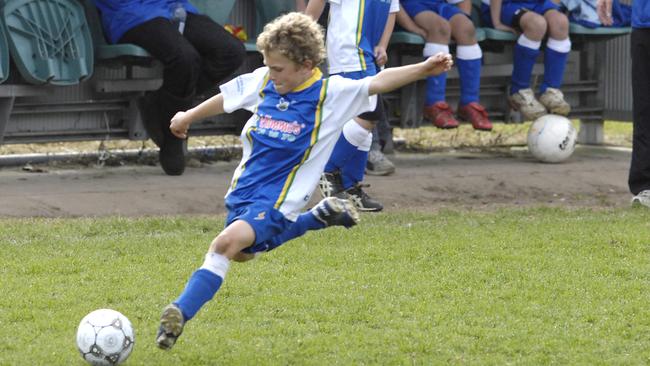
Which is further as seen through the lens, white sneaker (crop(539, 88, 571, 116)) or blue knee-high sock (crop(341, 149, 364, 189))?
white sneaker (crop(539, 88, 571, 116))

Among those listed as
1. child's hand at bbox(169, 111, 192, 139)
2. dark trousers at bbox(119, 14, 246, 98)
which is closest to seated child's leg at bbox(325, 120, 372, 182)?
dark trousers at bbox(119, 14, 246, 98)

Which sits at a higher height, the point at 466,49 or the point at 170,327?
the point at 170,327

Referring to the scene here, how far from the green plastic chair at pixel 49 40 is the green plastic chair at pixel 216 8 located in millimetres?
1139

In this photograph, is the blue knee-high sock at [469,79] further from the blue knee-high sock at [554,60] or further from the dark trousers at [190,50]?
the dark trousers at [190,50]

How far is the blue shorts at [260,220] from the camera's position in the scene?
18.3 ft

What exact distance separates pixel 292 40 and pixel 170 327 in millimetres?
1385

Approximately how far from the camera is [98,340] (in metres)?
5.07

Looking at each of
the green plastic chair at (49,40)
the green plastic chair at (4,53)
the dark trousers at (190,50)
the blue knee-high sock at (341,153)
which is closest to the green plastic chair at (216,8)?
the dark trousers at (190,50)

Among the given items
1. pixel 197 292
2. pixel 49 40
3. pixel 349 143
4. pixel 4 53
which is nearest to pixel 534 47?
pixel 349 143

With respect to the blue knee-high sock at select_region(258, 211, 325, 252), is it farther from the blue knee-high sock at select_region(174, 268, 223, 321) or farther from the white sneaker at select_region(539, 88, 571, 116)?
the white sneaker at select_region(539, 88, 571, 116)

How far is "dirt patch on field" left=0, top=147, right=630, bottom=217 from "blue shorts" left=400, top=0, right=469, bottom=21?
4.25 ft

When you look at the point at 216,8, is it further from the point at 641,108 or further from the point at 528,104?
the point at 641,108

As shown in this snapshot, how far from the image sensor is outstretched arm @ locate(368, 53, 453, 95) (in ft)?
17.9

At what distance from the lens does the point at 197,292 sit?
526 centimetres
